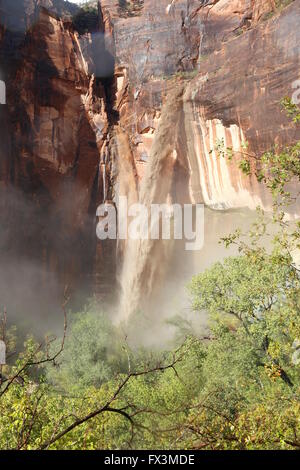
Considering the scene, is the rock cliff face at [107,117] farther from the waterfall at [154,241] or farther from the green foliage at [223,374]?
the green foliage at [223,374]

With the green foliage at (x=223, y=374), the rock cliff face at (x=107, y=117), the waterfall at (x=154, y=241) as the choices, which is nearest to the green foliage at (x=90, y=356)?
the green foliage at (x=223, y=374)

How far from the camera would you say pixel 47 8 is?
22.8m

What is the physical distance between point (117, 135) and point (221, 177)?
757 cm

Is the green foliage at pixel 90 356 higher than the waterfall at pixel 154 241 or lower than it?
lower

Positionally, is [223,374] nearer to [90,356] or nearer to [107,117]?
[90,356]

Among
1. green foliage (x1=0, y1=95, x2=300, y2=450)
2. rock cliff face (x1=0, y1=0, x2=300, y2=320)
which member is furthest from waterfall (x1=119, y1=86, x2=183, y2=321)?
green foliage (x1=0, y1=95, x2=300, y2=450)

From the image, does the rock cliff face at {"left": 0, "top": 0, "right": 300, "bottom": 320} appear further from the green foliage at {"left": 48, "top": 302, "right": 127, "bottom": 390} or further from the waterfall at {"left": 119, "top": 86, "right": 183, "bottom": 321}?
the green foliage at {"left": 48, "top": 302, "right": 127, "bottom": 390}

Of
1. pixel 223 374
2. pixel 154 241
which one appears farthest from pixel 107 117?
pixel 223 374

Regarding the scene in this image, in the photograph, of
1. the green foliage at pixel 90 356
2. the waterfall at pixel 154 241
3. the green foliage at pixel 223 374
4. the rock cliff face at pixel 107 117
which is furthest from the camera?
the waterfall at pixel 154 241

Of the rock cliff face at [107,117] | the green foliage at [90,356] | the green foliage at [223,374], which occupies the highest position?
the rock cliff face at [107,117]

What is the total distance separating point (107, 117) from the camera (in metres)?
23.4

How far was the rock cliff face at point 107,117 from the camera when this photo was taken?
19.9 m

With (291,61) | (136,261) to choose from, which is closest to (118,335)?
(136,261)

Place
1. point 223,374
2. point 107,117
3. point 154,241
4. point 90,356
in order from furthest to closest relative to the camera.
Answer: point 107,117, point 154,241, point 90,356, point 223,374
